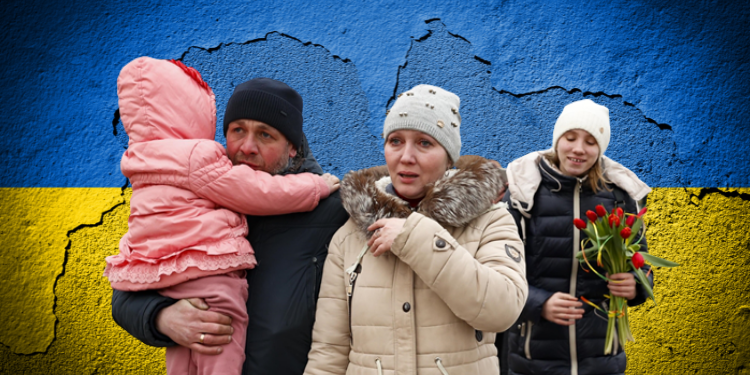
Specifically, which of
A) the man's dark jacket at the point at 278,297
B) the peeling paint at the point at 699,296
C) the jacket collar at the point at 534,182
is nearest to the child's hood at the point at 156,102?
the man's dark jacket at the point at 278,297

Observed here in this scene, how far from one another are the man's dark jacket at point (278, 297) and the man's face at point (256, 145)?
0.22m

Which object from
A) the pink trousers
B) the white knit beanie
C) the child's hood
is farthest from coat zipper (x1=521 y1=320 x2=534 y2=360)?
the child's hood

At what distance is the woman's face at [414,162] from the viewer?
185 centimetres

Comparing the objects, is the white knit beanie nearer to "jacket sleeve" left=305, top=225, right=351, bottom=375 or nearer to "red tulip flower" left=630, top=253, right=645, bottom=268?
"red tulip flower" left=630, top=253, right=645, bottom=268

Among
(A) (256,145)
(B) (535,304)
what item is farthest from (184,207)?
(B) (535,304)

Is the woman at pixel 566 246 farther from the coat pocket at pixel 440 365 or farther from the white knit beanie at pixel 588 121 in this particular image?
the coat pocket at pixel 440 365

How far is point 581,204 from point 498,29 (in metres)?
1.54

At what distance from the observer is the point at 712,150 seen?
3.57 metres

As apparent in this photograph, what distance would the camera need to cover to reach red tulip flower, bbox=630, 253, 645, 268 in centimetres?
237

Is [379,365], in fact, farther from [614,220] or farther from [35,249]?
[35,249]

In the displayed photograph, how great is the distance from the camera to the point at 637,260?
2.38 metres

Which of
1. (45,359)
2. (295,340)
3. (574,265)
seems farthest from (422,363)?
(45,359)

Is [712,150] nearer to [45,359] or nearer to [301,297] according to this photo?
[301,297]

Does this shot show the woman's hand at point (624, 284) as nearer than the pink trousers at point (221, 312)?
No
